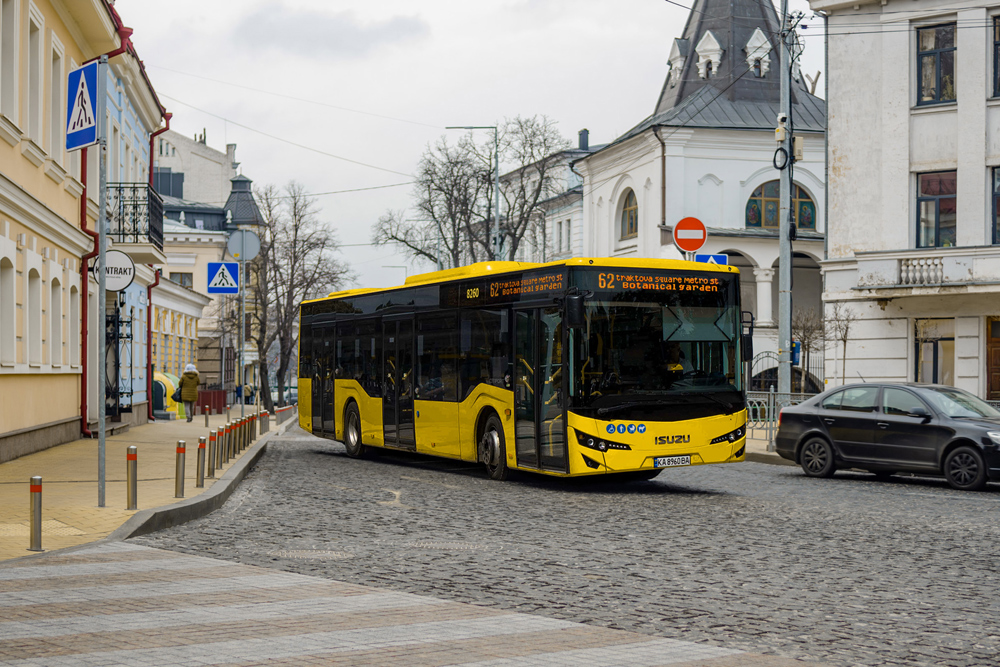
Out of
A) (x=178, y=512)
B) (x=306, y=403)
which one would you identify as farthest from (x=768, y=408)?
(x=178, y=512)

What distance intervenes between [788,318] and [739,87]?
32.1 m

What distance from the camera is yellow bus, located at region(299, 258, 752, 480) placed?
15.4 meters

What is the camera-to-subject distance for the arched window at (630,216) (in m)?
53.6

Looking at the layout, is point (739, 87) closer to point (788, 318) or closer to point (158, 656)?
point (788, 318)

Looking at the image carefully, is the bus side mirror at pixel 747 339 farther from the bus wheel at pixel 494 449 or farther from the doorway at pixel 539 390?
the bus wheel at pixel 494 449

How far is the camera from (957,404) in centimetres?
1758

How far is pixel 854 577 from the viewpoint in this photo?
9172 mm

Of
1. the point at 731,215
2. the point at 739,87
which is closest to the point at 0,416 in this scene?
the point at 731,215

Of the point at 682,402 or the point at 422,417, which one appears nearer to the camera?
the point at 682,402

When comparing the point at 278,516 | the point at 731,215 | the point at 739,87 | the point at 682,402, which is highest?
the point at 739,87

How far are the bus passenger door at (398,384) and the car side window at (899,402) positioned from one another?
7.40m

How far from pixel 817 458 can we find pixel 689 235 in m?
5.41

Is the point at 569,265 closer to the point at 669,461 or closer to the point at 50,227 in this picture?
the point at 669,461

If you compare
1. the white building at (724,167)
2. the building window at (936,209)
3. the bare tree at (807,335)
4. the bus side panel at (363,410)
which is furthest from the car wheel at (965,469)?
the white building at (724,167)
